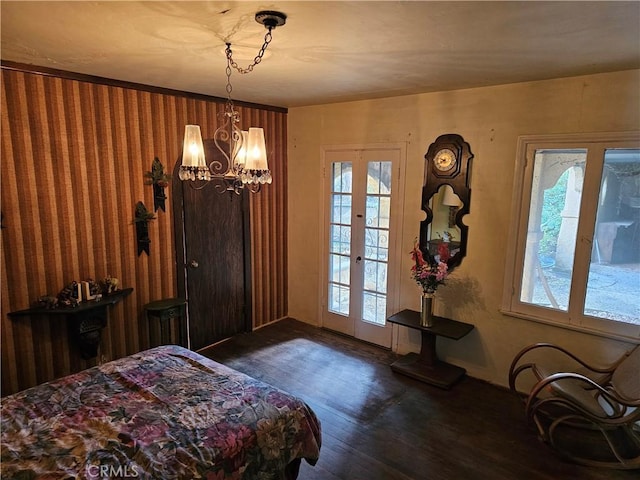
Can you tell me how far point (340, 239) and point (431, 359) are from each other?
5.38 ft

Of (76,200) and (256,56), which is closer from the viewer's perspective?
(256,56)

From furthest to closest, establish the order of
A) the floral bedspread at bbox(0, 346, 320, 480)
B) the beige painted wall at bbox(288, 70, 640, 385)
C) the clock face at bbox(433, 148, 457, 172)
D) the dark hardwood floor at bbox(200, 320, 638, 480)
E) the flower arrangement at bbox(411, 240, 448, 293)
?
the clock face at bbox(433, 148, 457, 172) → the flower arrangement at bbox(411, 240, 448, 293) → the beige painted wall at bbox(288, 70, 640, 385) → the dark hardwood floor at bbox(200, 320, 638, 480) → the floral bedspread at bbox(0, 346, 320, 480)

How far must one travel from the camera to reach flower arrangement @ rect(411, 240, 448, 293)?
3502mm

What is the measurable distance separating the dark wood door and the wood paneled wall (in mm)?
154

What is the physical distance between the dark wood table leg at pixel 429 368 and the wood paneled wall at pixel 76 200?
2.41m

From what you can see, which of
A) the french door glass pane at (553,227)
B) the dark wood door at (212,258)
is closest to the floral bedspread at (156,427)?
the dark wood door at (212,258)

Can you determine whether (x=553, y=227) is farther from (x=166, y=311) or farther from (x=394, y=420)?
(x=166, y=311)

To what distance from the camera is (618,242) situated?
9.68 feet

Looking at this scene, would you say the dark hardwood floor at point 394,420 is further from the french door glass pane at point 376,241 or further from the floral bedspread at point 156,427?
the floral bedspread at point 156,427

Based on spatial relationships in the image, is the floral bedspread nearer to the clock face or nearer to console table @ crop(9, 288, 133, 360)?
console table @ crop(9, 288, 133, 360)

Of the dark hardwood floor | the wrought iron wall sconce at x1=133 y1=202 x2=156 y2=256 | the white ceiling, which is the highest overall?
the white ceiling

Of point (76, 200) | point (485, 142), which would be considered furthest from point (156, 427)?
point (485, 142)

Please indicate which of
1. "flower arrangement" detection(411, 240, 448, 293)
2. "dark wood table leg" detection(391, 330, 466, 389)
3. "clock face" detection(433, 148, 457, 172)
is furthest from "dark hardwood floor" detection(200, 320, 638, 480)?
"clock face" detection(433, 148, 457, 172)

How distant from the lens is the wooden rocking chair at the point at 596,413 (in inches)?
101
